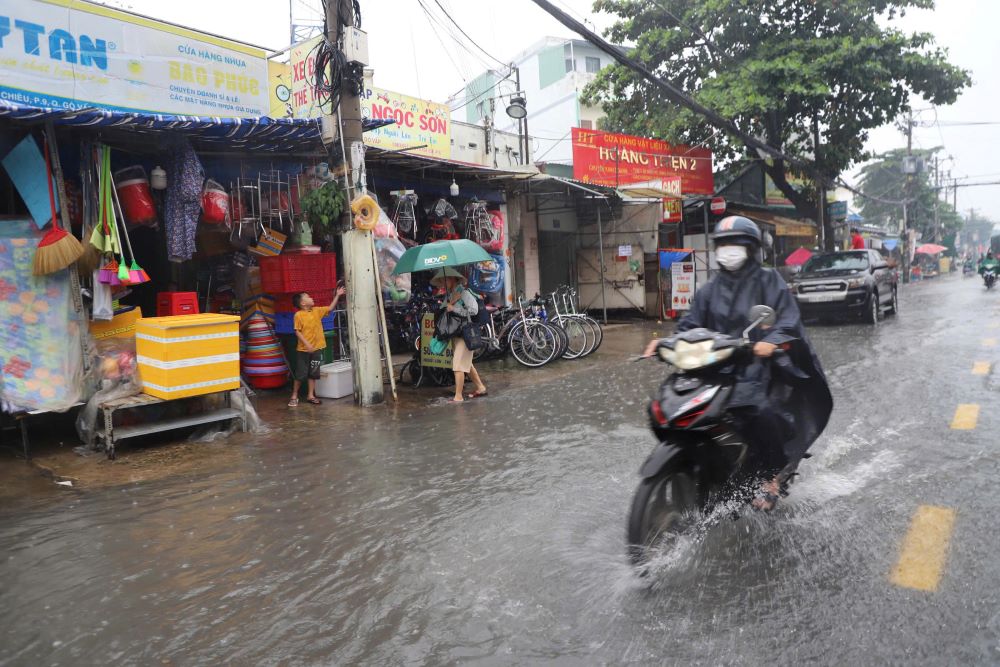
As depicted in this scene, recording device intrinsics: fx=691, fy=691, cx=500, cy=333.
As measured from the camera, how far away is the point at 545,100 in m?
34.4

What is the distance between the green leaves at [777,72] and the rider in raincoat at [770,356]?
14548mm

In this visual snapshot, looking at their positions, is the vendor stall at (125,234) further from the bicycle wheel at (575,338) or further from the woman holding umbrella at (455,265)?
the bicycle wheel at (575,338)

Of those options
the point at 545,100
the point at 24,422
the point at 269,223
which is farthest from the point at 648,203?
the point at 545,100

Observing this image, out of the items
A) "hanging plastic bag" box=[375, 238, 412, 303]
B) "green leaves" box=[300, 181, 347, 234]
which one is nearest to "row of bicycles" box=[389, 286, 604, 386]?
"hanging plastic bag" box=[375, 238, 412, 303]

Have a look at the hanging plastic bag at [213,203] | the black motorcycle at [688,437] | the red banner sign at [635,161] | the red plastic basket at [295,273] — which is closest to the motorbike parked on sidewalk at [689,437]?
the black motorcycle at [688,437]

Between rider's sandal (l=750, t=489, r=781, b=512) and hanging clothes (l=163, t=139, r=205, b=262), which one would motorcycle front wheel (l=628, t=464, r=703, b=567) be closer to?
rider's sandal (l=750, t=489, r=781, b=512)

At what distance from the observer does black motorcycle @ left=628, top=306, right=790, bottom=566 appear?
10.9 feet

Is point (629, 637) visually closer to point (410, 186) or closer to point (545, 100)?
point (410, 186)

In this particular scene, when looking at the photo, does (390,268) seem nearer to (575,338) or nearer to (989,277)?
(575,338)

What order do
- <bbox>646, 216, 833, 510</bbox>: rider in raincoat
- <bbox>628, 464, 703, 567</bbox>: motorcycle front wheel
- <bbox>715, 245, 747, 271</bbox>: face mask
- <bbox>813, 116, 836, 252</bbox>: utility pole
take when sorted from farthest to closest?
<bbox>813, 116, 836, 252</bbox>: utility pole → <bbox>715, 245, 747, 271</bbox>: face mask → <bbox>646, 216, 833, 510</bbox>: rider in raincoat → <bbox>628, 464, 703, 567</bbox>: motorcycle front wheel

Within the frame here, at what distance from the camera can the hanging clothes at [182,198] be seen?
752 cm

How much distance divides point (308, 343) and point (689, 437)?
601 cm

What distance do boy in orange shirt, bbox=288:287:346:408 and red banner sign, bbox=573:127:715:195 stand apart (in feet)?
33.0

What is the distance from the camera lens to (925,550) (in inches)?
137
